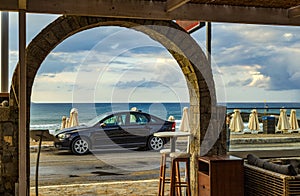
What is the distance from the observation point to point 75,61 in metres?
24.6

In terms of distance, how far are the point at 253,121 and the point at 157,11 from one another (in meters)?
4.14

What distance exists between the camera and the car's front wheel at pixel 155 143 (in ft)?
43.9

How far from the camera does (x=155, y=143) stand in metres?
13.5

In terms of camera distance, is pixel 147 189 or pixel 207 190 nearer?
pixel 207 190

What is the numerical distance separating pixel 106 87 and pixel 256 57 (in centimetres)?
877

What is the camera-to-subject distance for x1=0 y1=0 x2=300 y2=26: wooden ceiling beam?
4.32m

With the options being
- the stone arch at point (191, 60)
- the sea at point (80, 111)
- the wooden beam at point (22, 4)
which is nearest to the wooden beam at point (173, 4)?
the stone arch at point (191, 60)

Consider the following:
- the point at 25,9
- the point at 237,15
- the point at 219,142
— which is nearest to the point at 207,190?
the point at 219,142

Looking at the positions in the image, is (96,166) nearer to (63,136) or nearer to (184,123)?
(63,136)

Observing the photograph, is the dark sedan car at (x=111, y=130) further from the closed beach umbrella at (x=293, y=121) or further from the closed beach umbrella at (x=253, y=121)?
the closed beach umbrella at (x=253, y=121)

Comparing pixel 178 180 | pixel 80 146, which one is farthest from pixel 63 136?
pixel 178 180

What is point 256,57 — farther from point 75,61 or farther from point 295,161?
point 295,161

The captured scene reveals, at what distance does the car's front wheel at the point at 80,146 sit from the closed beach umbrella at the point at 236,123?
5.81m

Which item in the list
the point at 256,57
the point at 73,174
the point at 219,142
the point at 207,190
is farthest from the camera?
→ the point at 256,57
